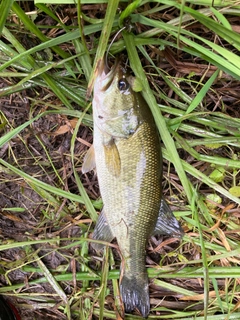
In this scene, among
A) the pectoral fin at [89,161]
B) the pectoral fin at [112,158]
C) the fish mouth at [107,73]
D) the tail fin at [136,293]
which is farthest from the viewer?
the tail fin at [136,293]

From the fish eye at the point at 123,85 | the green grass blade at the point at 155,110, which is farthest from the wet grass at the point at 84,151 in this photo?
the fish eye at the point at 123,85

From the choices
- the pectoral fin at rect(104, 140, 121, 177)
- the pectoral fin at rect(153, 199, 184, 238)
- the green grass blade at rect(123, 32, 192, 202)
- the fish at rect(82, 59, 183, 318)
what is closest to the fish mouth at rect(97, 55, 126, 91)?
the fish at rect(82, 59, 183, 318)

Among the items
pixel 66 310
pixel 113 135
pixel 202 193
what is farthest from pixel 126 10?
pixel 66 310

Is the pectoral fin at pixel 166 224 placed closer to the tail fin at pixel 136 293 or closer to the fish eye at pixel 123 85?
the tail fin at pixel 136 293

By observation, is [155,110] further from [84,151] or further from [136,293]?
[136,293]

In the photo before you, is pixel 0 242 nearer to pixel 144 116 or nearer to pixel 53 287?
pixel 53 287

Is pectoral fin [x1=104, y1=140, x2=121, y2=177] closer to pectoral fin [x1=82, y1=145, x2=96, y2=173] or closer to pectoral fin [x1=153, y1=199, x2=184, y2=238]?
pectoral fin [x1=82, y1=145, x2=96, y2=173]
